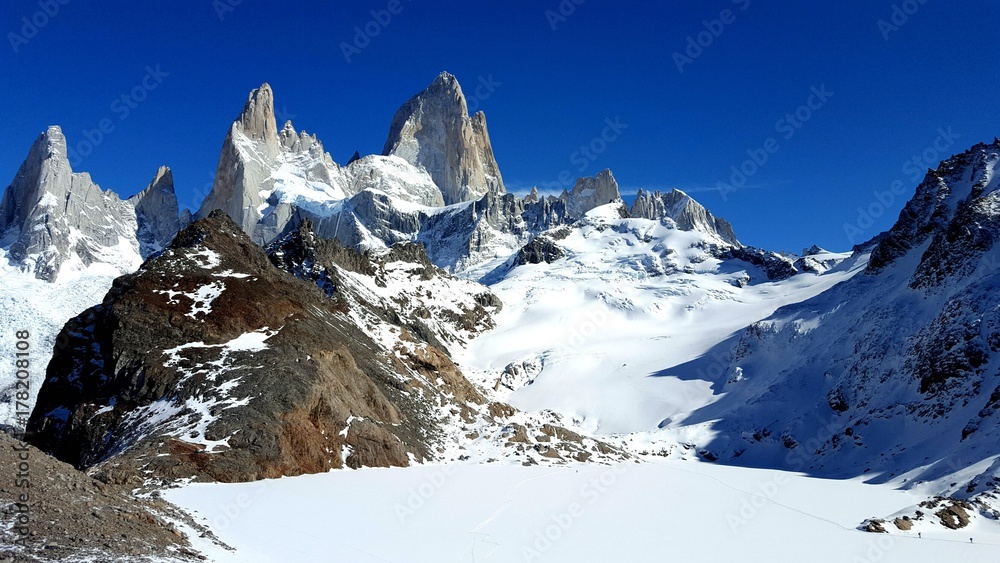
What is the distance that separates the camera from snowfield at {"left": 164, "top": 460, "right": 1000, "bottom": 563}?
22.0 m

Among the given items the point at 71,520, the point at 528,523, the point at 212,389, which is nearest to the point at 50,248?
the point at 212,389

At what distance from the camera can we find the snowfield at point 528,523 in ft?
72.2

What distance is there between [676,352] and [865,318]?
41787mm

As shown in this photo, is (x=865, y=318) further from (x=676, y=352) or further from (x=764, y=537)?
(x=764, y=537)

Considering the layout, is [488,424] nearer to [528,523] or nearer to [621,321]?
[528,523]

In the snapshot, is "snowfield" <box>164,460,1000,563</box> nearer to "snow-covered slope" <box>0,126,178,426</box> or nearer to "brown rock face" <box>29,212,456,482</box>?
"brown rock face" <box>29,212,456,482</box>

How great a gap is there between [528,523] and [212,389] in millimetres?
20036

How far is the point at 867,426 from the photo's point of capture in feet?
196

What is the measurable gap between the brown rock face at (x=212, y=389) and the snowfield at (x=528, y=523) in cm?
244

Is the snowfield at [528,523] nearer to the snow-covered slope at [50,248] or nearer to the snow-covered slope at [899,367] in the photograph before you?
the snow-covered slope at [899,367]

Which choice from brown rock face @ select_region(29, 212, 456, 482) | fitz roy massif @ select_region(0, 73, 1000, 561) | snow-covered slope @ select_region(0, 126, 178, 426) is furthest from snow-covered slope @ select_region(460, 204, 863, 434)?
snow-covered slope @ select_region(0, 126, 178, 426)

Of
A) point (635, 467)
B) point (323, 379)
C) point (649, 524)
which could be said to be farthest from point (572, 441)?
point (649, 524)

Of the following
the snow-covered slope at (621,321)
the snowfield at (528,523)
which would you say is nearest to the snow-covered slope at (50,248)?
the snow-covered slope at (621,321)

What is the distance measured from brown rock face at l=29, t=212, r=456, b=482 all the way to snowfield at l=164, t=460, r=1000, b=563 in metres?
2.44
